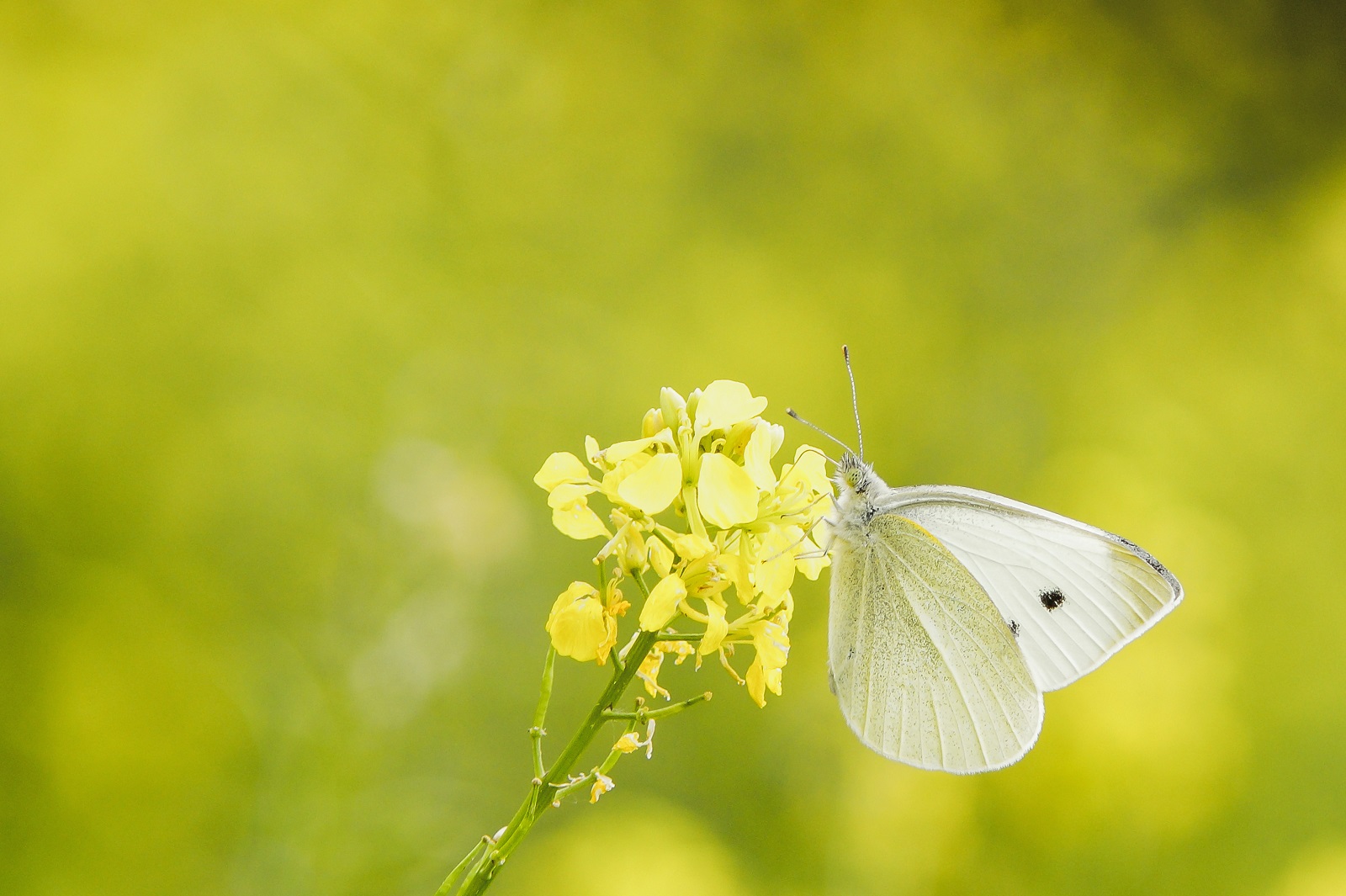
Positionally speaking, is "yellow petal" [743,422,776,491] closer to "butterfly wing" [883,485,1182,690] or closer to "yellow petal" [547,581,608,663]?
"yellow petal" [547,581,608,663]

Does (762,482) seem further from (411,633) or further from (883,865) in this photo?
(883,865)

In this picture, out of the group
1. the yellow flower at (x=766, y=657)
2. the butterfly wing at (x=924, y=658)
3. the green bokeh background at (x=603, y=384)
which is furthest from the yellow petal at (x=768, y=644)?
the green bokeh background at (x=603, y=384)

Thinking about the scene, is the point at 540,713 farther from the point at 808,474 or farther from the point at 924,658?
the point at 924,658

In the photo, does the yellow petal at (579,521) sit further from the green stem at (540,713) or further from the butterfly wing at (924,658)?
the butterfly wing at (924,658)

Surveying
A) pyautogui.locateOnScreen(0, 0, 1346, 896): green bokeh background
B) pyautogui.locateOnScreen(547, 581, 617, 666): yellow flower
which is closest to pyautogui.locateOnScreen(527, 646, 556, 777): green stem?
pyautogui.locateOnScreen(547, 581, 617, 666): yellow flower


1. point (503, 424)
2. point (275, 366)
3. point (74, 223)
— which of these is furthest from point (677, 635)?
point (74, 223)
